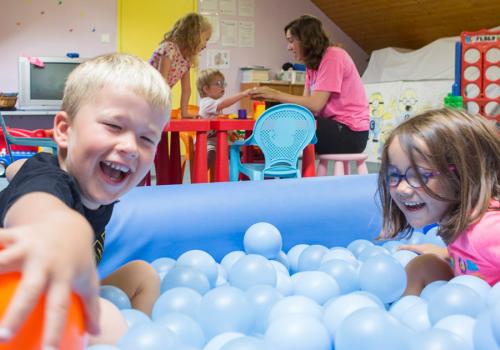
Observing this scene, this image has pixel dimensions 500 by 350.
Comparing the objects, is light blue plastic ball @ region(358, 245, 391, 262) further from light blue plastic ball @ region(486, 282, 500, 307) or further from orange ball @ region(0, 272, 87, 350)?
orange ball @ region(0, 272, 87, 350)

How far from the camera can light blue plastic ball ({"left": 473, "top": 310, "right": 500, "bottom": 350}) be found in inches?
30.0

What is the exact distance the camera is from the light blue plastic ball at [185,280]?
3.68ft

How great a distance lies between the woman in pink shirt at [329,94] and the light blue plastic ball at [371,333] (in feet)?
5.34

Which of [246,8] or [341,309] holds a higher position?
[246,8]

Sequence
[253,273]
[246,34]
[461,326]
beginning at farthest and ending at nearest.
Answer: [246,34], [253,273], [461,326]

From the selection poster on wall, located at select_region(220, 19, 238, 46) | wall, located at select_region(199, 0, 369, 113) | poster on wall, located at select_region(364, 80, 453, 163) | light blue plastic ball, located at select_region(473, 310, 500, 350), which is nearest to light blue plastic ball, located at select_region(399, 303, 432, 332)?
light blue plastic ball, located at select_region(473, 310, 500, 350)

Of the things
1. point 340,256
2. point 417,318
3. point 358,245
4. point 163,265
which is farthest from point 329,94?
point 417,318

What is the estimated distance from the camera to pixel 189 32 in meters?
2.51

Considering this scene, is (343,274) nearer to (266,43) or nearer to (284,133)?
(284,133)

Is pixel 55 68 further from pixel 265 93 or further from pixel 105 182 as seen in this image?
pixel 105 182

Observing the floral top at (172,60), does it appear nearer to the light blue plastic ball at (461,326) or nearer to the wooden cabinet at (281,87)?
the light blue plastic ball at (461,326)

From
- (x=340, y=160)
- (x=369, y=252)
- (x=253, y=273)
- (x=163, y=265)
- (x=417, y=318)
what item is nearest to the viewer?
(x=417, y=318)

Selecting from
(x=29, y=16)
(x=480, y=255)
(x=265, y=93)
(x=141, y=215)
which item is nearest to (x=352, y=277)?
(x=480, y=255)

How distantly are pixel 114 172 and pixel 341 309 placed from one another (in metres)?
0.43
